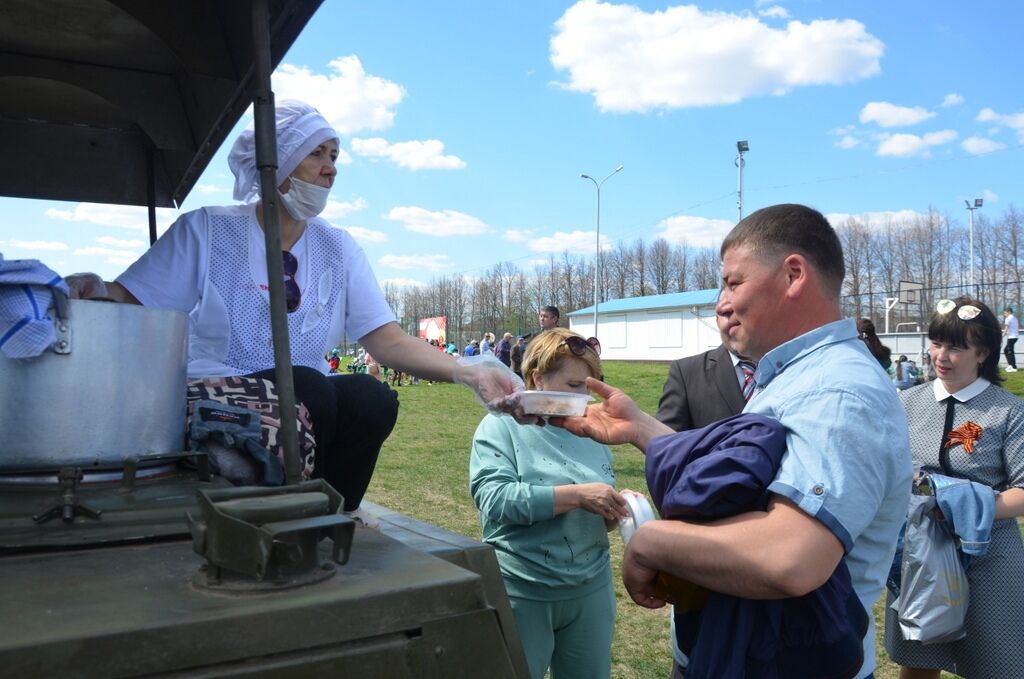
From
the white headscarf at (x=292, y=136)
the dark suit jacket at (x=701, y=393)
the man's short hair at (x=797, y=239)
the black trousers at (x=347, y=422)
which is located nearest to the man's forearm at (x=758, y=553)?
the man's short hair at (x=797, y=239)

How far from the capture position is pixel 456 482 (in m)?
9.82

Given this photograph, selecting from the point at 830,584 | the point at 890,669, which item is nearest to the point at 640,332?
the point at 890,669

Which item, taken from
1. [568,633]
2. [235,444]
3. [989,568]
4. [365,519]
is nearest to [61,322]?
[235,444]

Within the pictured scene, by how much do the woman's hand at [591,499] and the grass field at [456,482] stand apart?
2012 millimetres

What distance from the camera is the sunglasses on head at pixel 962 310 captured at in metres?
3.78

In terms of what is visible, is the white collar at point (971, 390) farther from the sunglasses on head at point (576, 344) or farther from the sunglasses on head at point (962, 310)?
the sunglasses on head at point (576, 344)

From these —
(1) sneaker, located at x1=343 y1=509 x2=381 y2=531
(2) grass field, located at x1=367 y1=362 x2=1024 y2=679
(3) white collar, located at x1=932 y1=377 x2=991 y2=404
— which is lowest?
(2) grass field, located at x1=367 y1=362 x2=1024 y2=679

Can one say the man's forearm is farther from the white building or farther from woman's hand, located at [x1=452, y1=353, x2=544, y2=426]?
the white building

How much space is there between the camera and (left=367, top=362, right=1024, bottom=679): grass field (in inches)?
192

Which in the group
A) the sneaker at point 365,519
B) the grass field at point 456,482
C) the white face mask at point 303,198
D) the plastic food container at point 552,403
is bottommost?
the grass field at point 456,482

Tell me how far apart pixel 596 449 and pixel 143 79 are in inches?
83.2

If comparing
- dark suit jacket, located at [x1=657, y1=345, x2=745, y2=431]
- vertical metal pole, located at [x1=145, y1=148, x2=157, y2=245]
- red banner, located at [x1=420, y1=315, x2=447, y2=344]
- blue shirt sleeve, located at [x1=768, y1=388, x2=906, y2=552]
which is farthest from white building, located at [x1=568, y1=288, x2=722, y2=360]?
blue shirt sleeve, located at [x1=768, y1=388, x2=906, y2=552]

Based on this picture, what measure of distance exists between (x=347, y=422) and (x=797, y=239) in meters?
1.29

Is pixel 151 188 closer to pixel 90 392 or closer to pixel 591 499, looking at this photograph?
pixel 90 392
